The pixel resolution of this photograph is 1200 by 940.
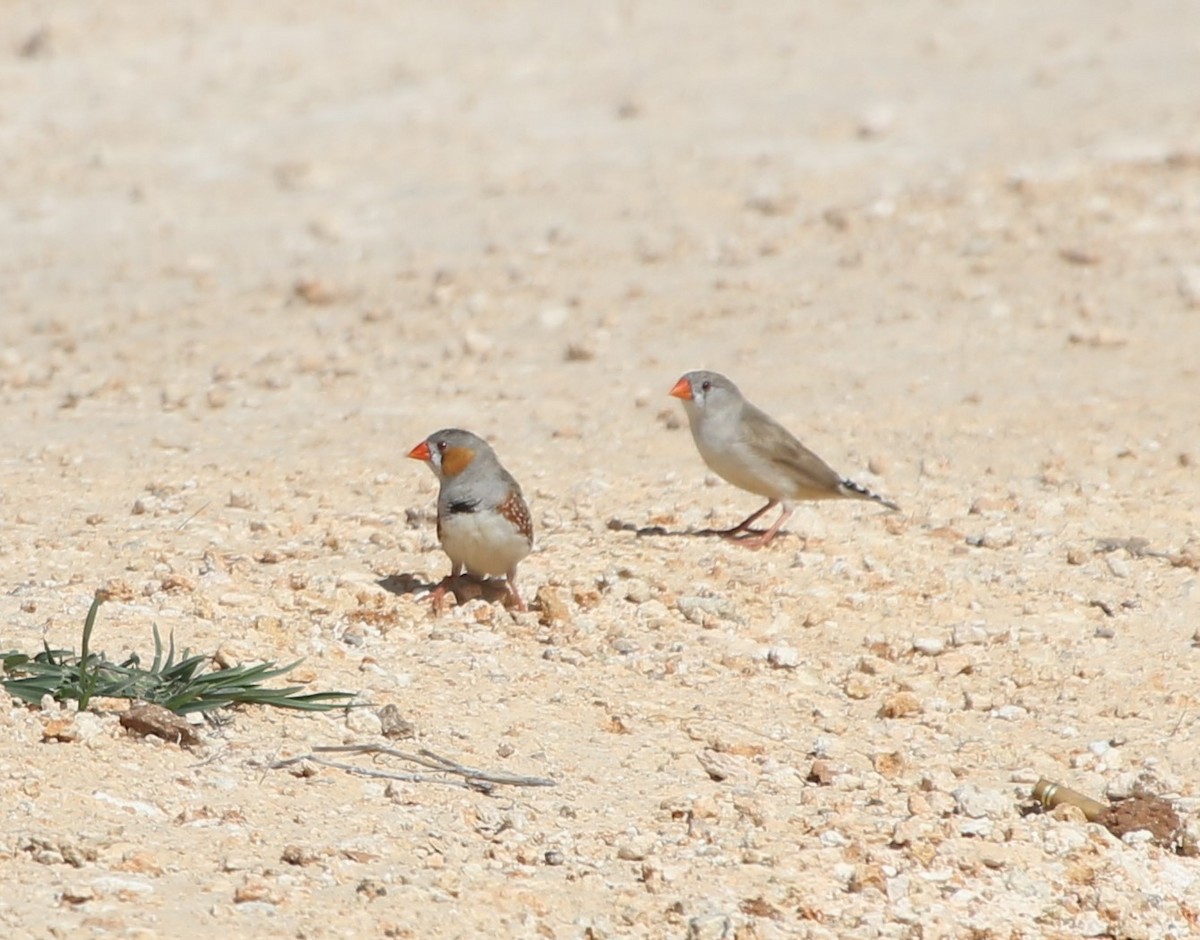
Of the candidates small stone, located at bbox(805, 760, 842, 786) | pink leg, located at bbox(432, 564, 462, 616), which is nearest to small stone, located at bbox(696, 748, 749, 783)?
small stone, located at bbox(805, 760, 842, 786)

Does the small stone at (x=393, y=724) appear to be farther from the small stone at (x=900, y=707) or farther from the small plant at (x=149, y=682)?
the small stone at (x=900, y=707)

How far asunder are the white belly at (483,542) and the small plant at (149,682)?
3.80 ft

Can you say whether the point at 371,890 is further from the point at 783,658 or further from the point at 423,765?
the point at 783,658

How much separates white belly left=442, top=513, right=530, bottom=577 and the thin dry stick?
139cm

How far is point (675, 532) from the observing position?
861cm

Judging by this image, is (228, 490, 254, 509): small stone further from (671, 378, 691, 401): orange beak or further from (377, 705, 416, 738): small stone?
(377, 705, 416, 738): small stone

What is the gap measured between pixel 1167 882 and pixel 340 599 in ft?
10.1

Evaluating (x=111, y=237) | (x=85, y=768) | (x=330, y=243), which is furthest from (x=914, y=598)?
(x=111, y=237)

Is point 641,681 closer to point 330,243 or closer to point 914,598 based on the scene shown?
point 914,598

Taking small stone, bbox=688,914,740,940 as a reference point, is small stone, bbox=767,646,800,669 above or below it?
above

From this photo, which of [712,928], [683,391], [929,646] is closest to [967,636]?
[929,646]

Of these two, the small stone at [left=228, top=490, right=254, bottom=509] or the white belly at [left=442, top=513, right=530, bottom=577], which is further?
the small stone at [left=228, top=490, right=254, bottom=509]

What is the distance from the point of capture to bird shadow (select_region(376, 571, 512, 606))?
7.43 m

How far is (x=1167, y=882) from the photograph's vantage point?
5660 mm
